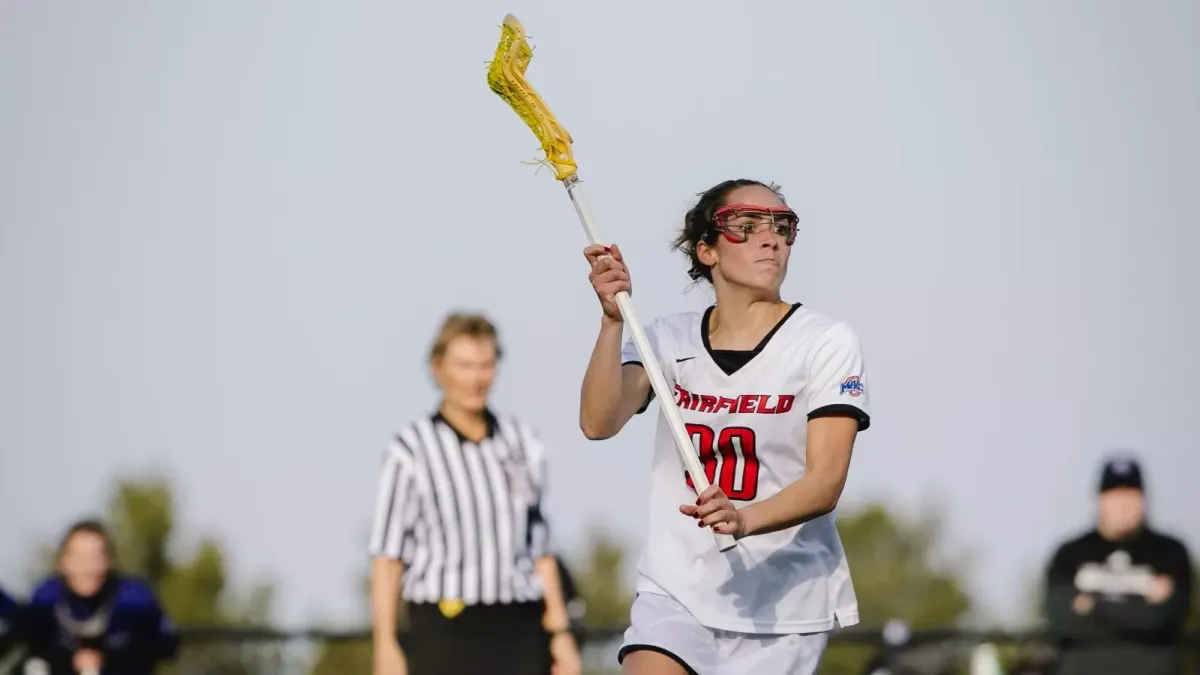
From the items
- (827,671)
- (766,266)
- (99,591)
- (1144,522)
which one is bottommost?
(827,671)

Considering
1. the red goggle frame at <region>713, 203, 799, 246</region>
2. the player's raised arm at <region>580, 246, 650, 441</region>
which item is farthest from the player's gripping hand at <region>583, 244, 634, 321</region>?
the red goggle frame at <region>713, 203, 799, 246</region>

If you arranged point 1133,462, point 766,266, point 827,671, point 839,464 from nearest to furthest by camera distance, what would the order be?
1. point 839,464
2. point 766,266
3. point 1133,462
4. point 827,671

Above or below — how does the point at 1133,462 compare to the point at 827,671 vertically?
above

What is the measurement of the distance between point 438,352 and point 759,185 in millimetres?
3117

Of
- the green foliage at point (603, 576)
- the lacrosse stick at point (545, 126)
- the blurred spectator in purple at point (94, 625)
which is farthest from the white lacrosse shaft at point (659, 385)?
the green foliage at point (603, 576)

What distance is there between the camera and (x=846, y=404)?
18.1 feet

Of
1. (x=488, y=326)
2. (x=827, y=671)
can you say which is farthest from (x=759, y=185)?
(x=827, y=671)

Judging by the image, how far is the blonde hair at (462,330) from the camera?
8.73m

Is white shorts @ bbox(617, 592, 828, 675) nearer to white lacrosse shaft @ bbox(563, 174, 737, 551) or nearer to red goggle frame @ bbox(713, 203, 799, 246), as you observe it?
white lacrosse shaft @ bbox(563, 174, 737, 551)

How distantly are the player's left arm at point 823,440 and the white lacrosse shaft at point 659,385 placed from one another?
0.33 ft

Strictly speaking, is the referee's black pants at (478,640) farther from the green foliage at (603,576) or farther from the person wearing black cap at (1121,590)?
the green foliage at (603,576)

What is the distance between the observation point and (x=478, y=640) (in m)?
8.55

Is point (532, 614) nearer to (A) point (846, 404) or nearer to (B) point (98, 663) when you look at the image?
(B) point (98, 663)

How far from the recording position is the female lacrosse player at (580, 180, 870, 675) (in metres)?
5.54
